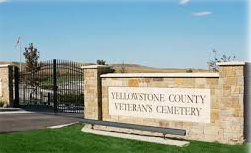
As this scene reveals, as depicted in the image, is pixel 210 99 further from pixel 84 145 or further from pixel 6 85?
pixel 6 85

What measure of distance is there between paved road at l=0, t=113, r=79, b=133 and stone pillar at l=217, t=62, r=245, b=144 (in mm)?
6516

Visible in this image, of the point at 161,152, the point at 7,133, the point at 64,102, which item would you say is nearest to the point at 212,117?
the point at 161,152

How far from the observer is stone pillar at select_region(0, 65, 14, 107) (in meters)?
20.1

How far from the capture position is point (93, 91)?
12.4 meters

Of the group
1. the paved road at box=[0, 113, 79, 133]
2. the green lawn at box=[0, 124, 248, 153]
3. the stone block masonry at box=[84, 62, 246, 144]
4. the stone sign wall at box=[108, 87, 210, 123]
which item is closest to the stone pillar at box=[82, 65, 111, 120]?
the stone block masonry at box=[84, 62, 246, 144]

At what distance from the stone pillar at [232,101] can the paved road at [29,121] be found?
6516mm

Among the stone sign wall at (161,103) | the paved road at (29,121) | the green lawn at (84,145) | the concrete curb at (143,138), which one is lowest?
the paved road at (29,121)

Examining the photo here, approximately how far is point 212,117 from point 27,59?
2500 centimetres

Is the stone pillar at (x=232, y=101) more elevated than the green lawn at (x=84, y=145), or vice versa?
the stone pillar at (x=232, y=101)

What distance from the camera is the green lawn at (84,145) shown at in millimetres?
9039

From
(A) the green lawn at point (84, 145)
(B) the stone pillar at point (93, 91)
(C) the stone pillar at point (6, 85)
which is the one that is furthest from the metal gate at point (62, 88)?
(A) the green lawn at point (84, 145)

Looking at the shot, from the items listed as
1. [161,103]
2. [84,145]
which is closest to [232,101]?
[161,103]

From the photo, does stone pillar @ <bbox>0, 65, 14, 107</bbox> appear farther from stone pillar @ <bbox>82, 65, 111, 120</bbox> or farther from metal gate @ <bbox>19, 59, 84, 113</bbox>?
stone pillar @ <bbox>82, 65, 111, 120</bbox>

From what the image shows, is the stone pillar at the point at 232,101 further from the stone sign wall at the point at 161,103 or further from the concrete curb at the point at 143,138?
the concrete curb at the point at 143,138
